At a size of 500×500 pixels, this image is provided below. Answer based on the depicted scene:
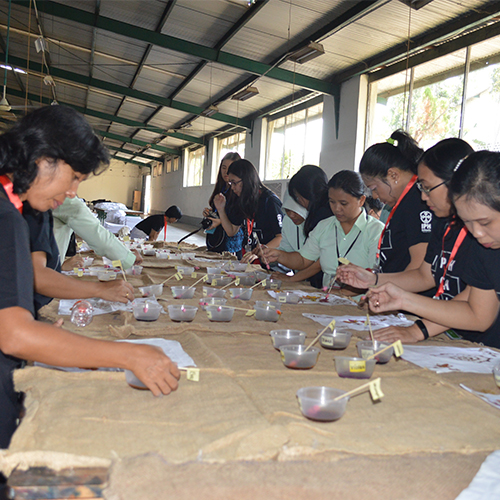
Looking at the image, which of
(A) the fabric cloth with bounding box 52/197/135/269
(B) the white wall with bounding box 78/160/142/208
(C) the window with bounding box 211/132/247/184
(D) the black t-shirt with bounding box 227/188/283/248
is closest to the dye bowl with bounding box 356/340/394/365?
(A) the fabric cloth with bounding box 52/197/135/269

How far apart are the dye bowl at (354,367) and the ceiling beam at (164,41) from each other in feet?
24.9

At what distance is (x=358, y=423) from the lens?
3.57ft

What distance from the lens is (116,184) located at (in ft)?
93.9

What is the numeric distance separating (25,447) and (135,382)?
0.34 meters

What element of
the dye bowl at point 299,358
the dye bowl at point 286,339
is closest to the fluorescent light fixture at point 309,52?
the dye bowl at point 286,339

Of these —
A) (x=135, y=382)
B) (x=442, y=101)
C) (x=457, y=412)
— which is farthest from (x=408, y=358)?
(x=442, y=101)

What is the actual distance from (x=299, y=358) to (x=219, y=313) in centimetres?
63

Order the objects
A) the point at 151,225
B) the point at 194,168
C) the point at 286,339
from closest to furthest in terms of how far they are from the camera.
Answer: the point at 286,339 < the point at 151,225 < the point at 194,168

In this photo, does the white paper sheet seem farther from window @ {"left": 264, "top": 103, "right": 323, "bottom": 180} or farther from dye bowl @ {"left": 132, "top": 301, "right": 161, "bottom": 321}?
window @ {"left": 264, "top": 103, "right": 323, "bottom": 180}

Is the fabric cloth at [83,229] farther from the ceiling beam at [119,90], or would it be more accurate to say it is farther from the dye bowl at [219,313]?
the ceiling beam at [119,90]

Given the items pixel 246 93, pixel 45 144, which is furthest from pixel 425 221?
pixel 246 93

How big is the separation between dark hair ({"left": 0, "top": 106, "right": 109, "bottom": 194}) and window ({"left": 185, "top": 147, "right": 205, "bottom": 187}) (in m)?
16.7

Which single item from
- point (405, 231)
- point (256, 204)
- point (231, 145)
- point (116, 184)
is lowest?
point (405, 231)

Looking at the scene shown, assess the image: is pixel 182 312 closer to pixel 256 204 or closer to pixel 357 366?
pixel 357 366
